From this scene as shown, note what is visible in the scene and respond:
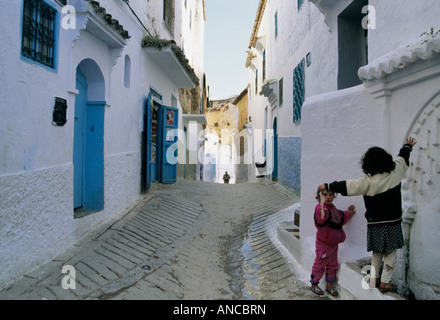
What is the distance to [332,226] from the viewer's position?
3.86 m

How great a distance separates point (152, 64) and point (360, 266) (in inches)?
301

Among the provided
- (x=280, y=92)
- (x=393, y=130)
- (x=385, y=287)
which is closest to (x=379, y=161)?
(x=393, y=130)

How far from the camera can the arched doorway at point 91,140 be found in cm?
591

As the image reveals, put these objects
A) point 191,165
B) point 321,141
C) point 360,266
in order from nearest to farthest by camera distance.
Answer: point 360,266 → point 321,141 → point 191,165

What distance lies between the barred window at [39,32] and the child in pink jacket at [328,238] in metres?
3.73

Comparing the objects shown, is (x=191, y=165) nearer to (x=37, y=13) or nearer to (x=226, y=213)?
(x=226, y=213)

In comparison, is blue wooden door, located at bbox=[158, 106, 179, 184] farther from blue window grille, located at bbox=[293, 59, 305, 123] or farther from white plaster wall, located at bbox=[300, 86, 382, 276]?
white plaster wall, located at bbox=[300, 86, 382, 276]

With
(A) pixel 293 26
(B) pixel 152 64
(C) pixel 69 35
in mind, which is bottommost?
(C) pixel 69 35

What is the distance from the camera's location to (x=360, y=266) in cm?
339

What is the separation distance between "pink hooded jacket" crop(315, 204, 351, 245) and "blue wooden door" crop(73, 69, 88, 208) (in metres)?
4.06

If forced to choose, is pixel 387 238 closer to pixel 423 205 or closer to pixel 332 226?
pixel 423 205

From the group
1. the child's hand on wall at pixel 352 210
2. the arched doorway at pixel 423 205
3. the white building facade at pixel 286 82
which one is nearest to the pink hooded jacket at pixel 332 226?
the child's hand on wall at pixel 352 210
